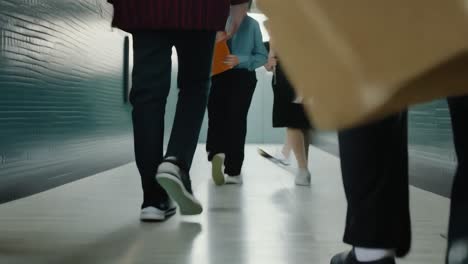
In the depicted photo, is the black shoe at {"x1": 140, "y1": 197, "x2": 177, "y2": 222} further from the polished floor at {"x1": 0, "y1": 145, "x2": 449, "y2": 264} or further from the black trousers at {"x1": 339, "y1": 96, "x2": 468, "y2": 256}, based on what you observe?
the black trousers at {"x1": 339, "y1": 96, "x2": 468, "y2": 256}

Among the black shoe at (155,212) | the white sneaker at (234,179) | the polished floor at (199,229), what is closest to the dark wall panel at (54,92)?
the polished floor at (199,229)

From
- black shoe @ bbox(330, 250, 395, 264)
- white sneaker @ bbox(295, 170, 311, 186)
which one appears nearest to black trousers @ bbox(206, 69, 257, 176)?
white sneaker @ bbox(295, 170, 311, 186)

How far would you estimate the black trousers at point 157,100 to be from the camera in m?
1.86

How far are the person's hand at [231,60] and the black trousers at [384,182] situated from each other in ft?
7.73

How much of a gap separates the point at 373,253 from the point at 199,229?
3.03 ft

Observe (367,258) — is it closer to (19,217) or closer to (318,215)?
(318,215)

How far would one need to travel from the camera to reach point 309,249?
1439 mm

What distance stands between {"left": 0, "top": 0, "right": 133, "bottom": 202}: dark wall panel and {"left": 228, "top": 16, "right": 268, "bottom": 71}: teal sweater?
2.90 feet

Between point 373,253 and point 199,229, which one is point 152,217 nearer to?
point 199,229

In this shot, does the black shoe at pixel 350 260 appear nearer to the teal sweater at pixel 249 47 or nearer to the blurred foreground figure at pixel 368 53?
the blurred foreground figure at pixel 368 53

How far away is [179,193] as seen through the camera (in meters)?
1.75

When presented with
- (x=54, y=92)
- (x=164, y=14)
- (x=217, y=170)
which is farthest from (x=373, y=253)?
(x=217, y=170)

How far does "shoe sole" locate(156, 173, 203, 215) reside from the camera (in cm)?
169

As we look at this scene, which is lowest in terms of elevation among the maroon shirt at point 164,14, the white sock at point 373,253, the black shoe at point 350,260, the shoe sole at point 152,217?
the shoe sole at point 152,217
